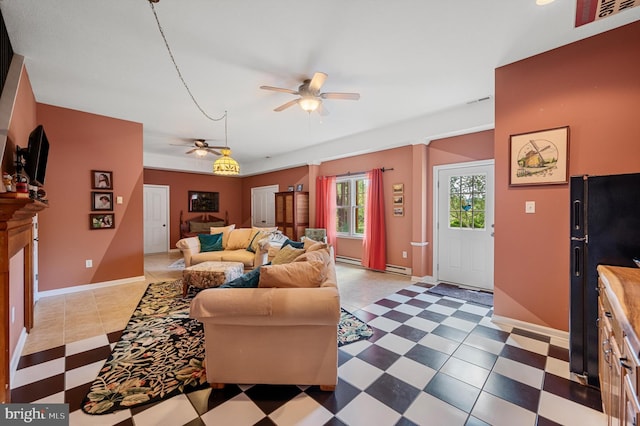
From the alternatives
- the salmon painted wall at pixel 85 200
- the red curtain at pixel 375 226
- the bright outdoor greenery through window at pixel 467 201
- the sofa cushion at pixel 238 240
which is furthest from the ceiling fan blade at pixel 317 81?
the salmon painted wall at pixel 85 200

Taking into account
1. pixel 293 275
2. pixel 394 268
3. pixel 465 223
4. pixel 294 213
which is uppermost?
pixel 294 213

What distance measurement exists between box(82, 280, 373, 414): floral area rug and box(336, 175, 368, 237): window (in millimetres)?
2938

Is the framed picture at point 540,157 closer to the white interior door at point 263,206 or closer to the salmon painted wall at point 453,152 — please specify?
the salmon painted wall at point 453,152

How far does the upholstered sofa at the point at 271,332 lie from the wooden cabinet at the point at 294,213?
184 inches

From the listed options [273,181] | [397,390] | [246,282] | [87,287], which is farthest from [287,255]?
[273,181]

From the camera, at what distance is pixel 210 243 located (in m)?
4.70

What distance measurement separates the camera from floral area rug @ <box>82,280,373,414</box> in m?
1.71

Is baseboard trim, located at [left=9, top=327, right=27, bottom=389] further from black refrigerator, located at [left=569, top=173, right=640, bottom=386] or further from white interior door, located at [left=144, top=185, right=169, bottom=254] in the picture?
white interior door, located at [left=144, top=185, right=169, bottom=254]

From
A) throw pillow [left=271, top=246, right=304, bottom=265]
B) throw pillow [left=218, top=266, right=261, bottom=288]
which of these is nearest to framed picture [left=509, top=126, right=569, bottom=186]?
throw pillow [left=271, top=246, right=304, bottom=265]

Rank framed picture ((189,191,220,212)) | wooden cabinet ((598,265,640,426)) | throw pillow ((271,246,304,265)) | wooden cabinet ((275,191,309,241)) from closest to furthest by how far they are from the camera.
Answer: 1. wooden cabinet ((598,265,640,426))
2. throw pillow ((271,246,304,265))
3. wooden cabinet ((275,191,309,241))
4. framed picture ((189,191,220,212))

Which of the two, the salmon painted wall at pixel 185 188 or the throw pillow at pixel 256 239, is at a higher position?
the salmon painted wall at pixel 185 188

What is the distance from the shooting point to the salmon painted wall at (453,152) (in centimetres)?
390

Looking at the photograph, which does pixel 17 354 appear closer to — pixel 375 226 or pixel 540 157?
pixel 375 226

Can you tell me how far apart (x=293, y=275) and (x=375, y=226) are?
3.60m
